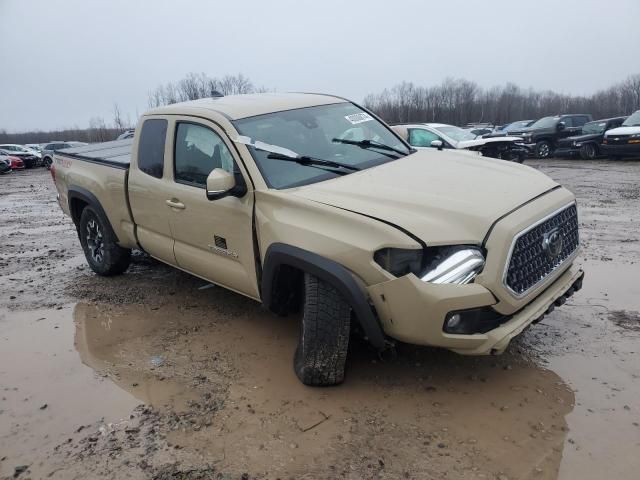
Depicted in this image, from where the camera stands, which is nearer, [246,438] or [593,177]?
[246,438]

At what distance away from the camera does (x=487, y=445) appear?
2.90 meters

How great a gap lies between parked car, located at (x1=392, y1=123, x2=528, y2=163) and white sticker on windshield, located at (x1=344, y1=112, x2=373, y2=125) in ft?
26.3

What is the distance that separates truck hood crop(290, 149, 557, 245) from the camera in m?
3.04

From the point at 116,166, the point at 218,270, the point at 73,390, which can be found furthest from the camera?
the point at 116,166

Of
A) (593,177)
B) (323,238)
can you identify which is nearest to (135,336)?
(323,238)

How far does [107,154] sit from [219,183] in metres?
3.04

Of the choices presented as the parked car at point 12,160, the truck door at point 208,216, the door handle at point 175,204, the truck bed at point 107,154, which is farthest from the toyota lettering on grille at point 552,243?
the parked car at point 12,160

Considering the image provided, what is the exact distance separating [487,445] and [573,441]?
1.50 ft

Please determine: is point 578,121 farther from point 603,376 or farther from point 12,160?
point 12,160

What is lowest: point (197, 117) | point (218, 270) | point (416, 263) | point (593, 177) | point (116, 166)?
point (593, 177)

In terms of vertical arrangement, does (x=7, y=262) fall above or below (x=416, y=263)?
below

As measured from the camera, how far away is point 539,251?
10.8 ft

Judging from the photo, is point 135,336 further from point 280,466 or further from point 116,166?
point 280,466

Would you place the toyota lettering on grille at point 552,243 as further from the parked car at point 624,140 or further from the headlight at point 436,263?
the parked car at point 624,140
